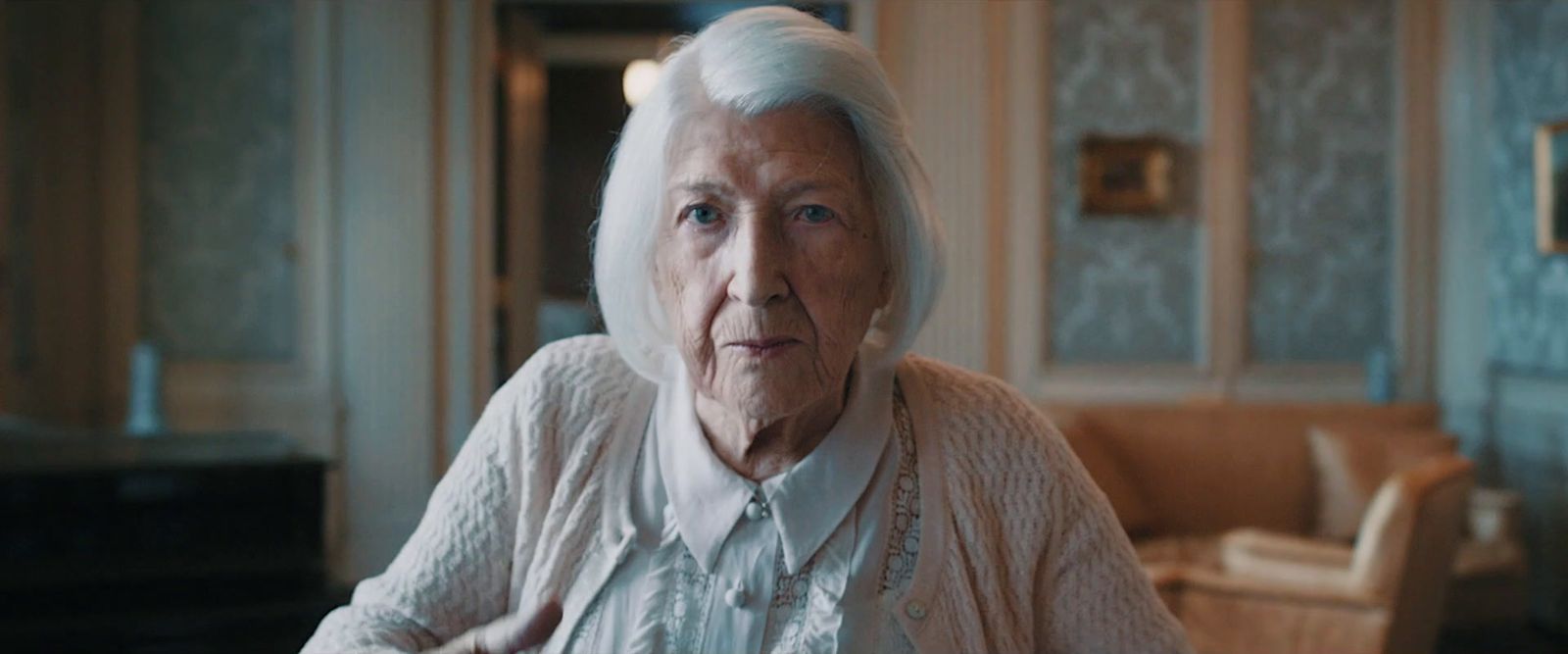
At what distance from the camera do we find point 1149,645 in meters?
0.92

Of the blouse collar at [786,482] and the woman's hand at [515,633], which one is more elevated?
the blouse collar at [786,482]

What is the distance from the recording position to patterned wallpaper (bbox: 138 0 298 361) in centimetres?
268

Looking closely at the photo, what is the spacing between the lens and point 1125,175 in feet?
14.3

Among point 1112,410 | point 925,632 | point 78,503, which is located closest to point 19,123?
point 78,503

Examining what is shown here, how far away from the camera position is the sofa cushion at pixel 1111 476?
3.13m

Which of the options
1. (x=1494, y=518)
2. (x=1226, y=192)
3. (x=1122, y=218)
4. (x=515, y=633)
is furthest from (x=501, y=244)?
(x=515, y=633)

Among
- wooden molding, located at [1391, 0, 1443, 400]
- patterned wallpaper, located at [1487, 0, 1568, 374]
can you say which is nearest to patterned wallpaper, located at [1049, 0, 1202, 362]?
wooden molding, located at [1391, 0, 1443, 400]

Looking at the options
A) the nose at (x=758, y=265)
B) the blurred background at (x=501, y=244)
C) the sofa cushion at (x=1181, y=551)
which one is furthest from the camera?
the sofa cushion at (x=1181, y=551)

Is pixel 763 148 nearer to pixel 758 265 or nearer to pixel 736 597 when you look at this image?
pixel 758 265

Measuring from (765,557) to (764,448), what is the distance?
0.08 metres

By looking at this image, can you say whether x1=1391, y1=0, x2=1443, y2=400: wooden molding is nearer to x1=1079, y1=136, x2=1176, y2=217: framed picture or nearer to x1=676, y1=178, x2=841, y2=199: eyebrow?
x1=1079, y1=136, x2=1176, y2=217: framed picture

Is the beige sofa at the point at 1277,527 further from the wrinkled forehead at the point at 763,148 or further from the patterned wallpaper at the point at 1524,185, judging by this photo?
the wrinkled forehead at the point at 763,148

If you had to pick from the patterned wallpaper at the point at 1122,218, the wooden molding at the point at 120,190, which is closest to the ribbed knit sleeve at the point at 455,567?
the wooden molding at the point at 120,190

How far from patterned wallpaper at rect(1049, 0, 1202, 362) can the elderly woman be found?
11.5 ft
